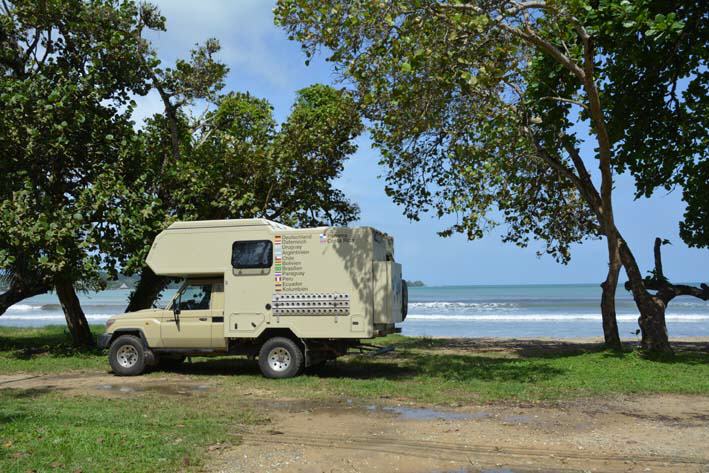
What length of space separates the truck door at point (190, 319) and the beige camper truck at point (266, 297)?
0.02 meters

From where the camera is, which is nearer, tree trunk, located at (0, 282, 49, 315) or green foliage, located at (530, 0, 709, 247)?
green foliage, located at (530, 0, 709, 247)

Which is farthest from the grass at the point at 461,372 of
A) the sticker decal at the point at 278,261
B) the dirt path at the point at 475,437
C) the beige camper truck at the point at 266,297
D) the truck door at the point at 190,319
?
the sticker decal at the point at 278,261

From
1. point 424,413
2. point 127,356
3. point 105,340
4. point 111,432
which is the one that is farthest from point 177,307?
point 424,413

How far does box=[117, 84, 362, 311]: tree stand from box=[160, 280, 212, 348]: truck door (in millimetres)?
4180

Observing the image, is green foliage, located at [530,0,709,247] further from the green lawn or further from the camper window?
the green lawn

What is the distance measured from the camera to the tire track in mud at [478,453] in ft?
21.4

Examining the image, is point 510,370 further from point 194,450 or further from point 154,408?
point 194,450

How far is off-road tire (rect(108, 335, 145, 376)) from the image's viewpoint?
45.1 ft

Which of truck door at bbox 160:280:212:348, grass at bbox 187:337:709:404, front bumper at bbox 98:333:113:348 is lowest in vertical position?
grass at bbox 187:337:709:404

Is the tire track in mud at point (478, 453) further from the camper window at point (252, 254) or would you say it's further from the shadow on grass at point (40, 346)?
the shadow on grass at point (40, 346)

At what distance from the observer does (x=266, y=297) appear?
13016 mm

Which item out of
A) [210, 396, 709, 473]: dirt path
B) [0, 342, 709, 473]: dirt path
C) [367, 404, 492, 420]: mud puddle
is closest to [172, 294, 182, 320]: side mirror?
[0, 342, 709, 473]: dirt path

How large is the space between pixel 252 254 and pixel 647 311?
10.3 m

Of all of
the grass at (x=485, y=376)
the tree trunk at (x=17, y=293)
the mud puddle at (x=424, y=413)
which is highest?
the tree trunk at (x=17, y=293)
